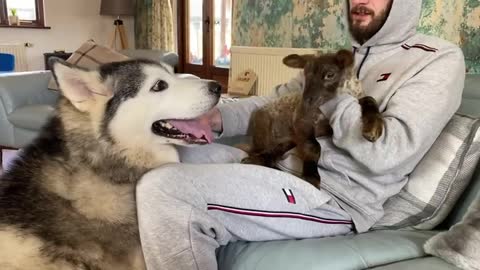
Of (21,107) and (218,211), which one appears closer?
(218,211)

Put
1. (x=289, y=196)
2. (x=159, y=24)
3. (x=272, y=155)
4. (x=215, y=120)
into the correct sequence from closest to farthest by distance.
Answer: (x=289, y=196)
(x=272, y=155)
(x=215, y=120)
(x=159, y=24)

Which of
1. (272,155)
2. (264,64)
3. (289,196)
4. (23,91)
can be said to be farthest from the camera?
(264,64)

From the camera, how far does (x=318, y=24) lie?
12.2ft

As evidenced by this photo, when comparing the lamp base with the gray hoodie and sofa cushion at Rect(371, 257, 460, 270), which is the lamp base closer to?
the gray hoodie

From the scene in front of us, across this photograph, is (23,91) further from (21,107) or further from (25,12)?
(25,12)

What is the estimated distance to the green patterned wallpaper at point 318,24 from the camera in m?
2.37

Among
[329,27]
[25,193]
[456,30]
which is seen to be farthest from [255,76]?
[25,193]

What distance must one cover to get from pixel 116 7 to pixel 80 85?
5.84 metres

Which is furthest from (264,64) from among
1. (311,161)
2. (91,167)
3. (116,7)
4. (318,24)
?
(116,7)

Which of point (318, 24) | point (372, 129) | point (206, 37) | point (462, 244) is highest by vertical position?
point (318, 24)

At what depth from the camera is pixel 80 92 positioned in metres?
1.27

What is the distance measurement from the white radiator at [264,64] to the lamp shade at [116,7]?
300cm

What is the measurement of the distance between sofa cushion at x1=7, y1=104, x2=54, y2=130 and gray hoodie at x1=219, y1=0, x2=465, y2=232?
104 inches

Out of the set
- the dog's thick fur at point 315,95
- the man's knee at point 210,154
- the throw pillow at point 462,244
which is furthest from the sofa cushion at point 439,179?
the man's knee at point 210,154
